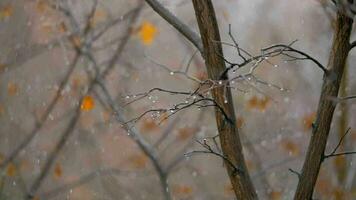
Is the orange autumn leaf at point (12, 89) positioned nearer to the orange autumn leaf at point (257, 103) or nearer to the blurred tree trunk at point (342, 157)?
the orange autumn leaf at point (257, 103)

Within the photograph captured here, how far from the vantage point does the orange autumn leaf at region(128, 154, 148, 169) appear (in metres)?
4.54

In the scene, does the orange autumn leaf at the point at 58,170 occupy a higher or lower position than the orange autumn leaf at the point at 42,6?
lower

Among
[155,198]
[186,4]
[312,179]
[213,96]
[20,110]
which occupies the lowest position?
[312,179]

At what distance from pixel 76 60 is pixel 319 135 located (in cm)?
258

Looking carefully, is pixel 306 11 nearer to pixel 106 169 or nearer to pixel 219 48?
pixel 106 169

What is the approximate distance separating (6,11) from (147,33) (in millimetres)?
968

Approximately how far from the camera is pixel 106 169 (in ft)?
15.3

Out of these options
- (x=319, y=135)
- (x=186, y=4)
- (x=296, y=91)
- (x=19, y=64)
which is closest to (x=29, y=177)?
(x=19, y=64)

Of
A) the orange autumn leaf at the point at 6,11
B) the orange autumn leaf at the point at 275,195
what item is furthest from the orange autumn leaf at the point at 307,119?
the orange autumn leaf at the point at 6,11

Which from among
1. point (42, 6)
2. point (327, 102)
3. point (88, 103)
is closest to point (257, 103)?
point (88, 103)

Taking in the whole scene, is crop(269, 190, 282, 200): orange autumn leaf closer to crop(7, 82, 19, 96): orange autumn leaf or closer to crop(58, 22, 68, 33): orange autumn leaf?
crop(58, 22, 68, 33): orange autumn leaf

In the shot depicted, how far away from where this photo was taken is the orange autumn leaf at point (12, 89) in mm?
4730

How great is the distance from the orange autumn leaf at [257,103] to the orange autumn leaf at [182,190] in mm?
680

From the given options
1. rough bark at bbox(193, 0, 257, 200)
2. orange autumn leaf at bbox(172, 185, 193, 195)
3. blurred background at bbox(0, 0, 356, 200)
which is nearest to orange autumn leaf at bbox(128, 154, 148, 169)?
blurred background at bbox(0, 0, 356, 200)
